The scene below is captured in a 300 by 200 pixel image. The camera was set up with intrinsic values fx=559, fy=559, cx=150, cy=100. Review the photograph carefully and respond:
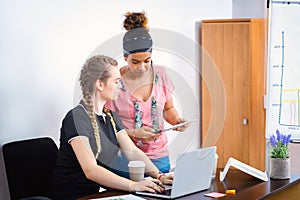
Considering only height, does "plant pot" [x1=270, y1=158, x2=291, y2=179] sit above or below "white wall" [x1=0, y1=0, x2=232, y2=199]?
below

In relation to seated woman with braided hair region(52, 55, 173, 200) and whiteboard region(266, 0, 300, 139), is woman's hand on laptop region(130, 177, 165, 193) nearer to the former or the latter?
seated woman with braided hair region(52, 55, 173, 200)

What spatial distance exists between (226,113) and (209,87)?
0.86ft

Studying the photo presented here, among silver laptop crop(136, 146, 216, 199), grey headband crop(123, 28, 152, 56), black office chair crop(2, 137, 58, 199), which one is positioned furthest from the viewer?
black office chair crop(2, 137, 58, 199)

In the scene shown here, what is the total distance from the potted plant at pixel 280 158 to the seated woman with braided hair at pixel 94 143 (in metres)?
0.54

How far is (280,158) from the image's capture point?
8.75 feet

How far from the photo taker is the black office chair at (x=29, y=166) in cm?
279

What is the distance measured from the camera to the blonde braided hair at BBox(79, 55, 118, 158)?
2535 millimetres

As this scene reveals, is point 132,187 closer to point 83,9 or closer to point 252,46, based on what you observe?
point 83,9

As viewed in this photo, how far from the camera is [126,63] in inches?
107

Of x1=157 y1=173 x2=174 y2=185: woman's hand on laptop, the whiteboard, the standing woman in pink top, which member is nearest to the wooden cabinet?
the whiteboard

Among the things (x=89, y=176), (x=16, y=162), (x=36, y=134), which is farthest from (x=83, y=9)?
(x=89, y=176)

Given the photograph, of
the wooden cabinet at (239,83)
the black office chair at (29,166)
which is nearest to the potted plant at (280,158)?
the black office chair at (29,166)

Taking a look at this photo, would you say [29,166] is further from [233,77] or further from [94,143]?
[233,77]

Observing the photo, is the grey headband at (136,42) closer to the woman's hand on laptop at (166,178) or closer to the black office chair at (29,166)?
the woman's hand on laptop at (166,178)
